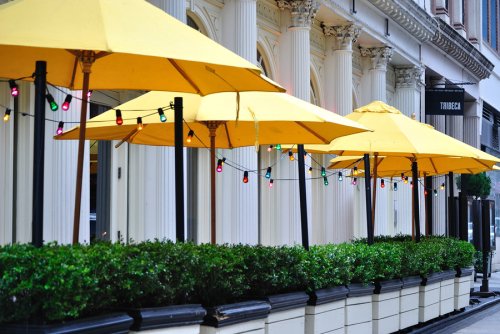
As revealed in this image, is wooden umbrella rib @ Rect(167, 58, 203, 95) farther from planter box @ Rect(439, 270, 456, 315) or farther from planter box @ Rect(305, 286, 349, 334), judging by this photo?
planter box @ Rect(439, 270, 456, 315)

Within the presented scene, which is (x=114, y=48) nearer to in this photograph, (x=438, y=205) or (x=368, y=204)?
(x=368, y=204)

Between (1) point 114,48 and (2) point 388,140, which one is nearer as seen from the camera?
(1) point 114,48

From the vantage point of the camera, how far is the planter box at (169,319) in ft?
25.1

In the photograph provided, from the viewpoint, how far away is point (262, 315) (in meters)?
9.55

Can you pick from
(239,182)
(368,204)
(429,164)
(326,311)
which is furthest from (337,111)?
(326,311)

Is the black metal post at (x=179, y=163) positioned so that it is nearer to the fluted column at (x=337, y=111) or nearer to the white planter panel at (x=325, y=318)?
the white planter panel at (x=325, y=318)

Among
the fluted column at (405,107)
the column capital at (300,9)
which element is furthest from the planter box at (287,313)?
the fluted column at (405,107)

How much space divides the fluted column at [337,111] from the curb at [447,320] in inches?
219

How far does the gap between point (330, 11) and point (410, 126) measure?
982 centimetres

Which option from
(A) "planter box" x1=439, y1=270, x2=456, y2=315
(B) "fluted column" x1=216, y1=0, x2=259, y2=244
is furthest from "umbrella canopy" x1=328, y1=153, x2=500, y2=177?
(A) "planter box" x1=439, y1=270, x2=456, y2=315

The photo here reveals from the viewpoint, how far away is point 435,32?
35031 mm

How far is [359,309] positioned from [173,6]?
22.3 feet

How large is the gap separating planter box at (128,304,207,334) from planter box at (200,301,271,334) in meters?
0.35

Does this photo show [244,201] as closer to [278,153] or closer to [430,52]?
[278,153]
